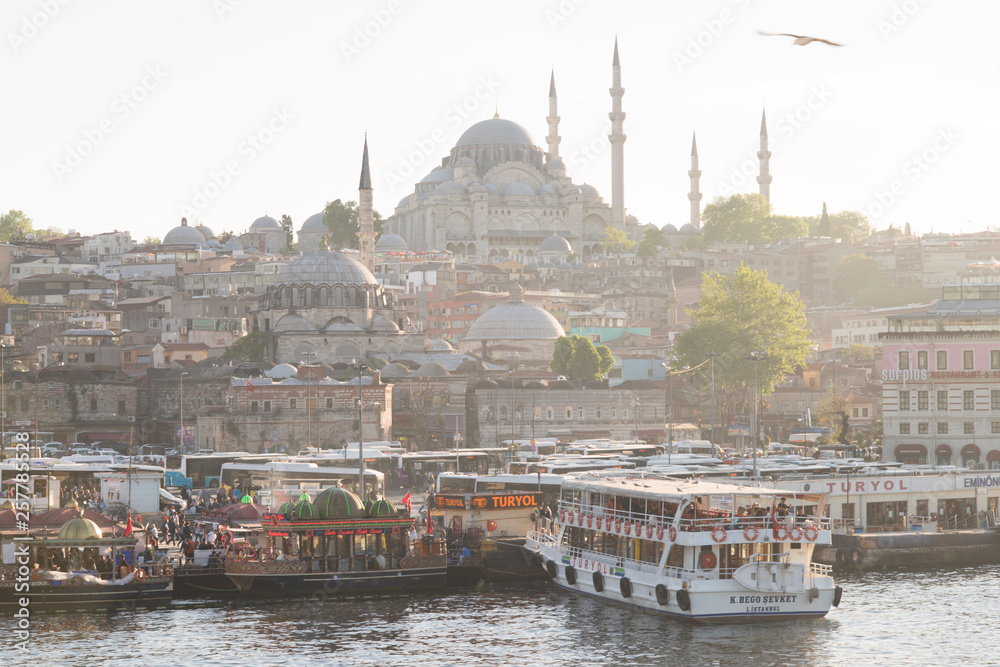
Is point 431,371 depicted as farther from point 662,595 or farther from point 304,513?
point 662,595

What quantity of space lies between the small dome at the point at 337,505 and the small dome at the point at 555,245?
104 metres

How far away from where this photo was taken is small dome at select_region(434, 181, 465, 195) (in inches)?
5468

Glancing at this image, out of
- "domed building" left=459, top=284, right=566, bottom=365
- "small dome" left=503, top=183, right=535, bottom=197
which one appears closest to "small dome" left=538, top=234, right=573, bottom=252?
"small dome" left=503, top=183, right=535, bottom=197

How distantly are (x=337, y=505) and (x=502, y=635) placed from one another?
5.55 meters

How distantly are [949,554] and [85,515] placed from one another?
21.3m

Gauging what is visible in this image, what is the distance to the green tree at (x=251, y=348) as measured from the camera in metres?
77.2

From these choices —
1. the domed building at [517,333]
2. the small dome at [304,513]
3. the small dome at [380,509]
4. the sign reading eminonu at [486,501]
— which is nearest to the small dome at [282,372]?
the domed building at [517,333]

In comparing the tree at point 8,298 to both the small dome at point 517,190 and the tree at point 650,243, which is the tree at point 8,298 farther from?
the small dome at point 517,190

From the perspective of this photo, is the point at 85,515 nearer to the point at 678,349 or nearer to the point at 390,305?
the point at 678,349

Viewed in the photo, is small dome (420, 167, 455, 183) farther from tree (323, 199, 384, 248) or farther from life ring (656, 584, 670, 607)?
life ring (656, 584, 670, 607)

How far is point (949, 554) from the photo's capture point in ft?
123

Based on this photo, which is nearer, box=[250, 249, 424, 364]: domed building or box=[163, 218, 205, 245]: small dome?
box=[250, 249, 424, 364]: domed building

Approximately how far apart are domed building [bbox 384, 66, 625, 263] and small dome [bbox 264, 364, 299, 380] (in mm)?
67785

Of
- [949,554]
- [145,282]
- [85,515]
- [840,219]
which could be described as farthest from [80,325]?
[840,219]
